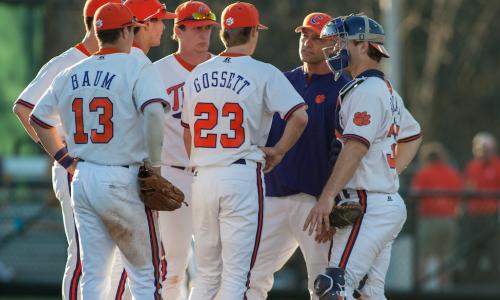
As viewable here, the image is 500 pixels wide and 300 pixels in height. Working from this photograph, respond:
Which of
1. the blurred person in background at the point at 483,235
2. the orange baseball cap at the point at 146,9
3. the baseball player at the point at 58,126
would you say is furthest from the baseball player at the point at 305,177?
the blurred person in background at the point at 483,235

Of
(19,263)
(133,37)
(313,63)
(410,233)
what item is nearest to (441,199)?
(410,233)

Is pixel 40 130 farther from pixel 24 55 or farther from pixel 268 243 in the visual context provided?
pixel 24 55

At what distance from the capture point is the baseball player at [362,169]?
8.01m

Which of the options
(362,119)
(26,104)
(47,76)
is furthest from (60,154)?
(362,119)

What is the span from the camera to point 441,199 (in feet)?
49.1

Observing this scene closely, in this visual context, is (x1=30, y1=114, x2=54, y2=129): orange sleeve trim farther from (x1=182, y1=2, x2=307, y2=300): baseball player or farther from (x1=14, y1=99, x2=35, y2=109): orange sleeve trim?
(x1=182, y1=2, x2=307, y2=300): baseball player

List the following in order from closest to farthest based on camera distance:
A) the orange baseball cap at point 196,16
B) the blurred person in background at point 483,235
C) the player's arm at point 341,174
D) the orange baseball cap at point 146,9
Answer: the player's arm at point 341,174 < the orange baseball cap at point 146,9 < the orange baseball cap at point 196,16 < the blurred person in background at point 483,235

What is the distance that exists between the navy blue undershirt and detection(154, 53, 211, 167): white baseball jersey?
0.68 m

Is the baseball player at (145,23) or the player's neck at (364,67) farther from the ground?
the baseball player at (145,23)

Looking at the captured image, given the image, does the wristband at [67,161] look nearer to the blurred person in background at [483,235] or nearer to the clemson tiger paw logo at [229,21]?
the clemson tiger paw logo at [229,21]

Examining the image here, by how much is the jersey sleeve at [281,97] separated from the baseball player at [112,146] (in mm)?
784

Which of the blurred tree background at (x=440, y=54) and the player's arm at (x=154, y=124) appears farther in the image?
the blurred tree background at (x=440, y=54)

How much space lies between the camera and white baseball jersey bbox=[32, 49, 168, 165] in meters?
8.05

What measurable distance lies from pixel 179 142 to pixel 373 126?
1816mm
